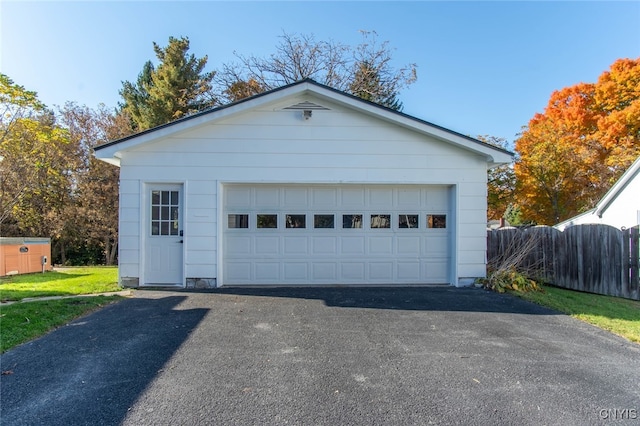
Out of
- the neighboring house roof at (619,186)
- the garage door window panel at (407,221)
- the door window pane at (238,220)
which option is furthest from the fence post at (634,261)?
the door window pane at (238,220)

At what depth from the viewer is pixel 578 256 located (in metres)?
8.73

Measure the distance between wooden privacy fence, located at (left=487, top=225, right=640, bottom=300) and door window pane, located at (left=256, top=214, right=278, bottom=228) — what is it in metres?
5.30

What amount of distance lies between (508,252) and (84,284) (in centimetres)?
1026

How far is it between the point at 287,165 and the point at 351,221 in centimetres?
188

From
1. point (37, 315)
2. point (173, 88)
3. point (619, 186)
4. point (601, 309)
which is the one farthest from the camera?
point (173, 88)

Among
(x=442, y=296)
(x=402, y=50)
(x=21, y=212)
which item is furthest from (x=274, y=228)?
(x=21, y=212)

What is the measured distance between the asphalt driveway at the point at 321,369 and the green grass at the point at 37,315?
0.73 feet

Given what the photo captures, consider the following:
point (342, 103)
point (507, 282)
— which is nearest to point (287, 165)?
point (342, 103)

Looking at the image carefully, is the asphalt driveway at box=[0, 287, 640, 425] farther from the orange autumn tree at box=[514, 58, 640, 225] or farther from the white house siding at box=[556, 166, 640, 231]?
the orange autumn tree at box=[514, 58, 640, 225]

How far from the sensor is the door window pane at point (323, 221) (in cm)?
780

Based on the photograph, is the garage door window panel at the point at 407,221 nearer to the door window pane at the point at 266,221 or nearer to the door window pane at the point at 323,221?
the door window pane at the point at 323,221

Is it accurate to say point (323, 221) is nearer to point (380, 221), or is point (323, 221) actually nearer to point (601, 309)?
point (380, 221)

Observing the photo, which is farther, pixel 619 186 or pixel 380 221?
pixel 619 186

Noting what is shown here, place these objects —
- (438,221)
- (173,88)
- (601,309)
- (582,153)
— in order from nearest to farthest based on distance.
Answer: (601,309) → (438,221) → (582,153) → (173,88)
